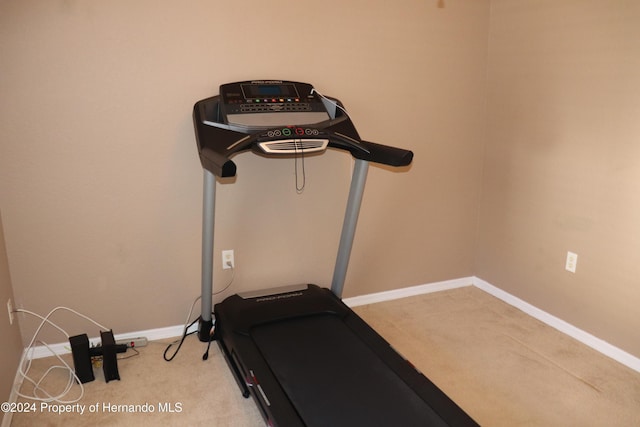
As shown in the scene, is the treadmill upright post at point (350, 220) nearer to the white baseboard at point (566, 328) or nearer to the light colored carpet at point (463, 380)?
the light colored carpet at point (463, 380)

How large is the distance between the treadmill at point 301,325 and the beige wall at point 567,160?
1.04 m

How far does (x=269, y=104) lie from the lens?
8.04 feet

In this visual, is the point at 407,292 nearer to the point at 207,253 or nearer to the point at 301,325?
the point at 301,325

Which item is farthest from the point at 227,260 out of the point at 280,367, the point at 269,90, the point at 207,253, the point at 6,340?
the point at 6,340

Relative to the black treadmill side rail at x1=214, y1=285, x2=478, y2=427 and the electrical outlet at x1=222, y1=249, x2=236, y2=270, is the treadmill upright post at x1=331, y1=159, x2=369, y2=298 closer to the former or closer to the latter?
the black treadmill side rail at x1=214, y1=285, x2=478, y2=427

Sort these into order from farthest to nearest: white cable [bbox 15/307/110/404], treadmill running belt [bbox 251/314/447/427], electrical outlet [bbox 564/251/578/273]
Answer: electrical outlet [bbox 564/251/578/273], white cable [bbox 15/307/110/404], treadmill running belt [bbox 251/314/447/427]

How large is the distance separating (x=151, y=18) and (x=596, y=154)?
2.29 metres

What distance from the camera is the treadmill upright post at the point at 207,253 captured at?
92.8 inches

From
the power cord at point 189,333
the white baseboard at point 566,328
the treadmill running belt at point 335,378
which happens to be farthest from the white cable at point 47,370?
the white baseboard at point 566,328

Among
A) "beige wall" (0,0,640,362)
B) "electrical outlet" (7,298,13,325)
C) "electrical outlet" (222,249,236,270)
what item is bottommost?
"electrical outlet" (7,298,13,325)

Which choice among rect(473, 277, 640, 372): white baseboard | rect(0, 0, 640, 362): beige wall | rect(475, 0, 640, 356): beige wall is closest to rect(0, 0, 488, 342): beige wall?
rect(0, 0, 640, 362): beige wall

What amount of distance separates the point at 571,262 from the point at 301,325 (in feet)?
5.01

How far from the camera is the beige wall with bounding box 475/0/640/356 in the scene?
2.47 metres

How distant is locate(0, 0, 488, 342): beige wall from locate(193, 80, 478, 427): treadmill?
A: 23 centimetres
